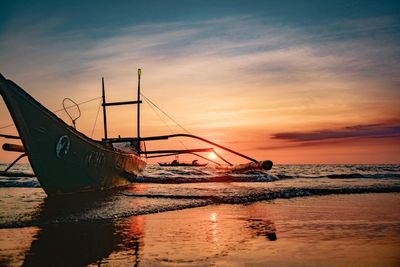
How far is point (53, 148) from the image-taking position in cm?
1118

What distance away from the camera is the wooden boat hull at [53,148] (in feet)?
33.2

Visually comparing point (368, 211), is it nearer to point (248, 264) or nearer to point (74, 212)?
point (248, 264)

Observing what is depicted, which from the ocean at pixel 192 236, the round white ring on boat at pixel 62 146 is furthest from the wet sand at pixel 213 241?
the round white ring on boat at pixel 62 146

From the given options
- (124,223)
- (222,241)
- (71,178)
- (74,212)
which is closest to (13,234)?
(124,223)

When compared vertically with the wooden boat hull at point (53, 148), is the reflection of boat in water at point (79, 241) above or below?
below

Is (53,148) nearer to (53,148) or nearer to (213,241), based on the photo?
(53,148)

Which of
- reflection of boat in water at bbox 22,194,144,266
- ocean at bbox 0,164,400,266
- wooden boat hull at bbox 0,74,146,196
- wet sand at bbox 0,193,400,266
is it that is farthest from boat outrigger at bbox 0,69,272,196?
wet sand at bbox 0,193,400,266

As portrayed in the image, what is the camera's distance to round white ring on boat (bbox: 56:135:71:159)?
449 inches

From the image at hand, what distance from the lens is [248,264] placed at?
13.4 feet

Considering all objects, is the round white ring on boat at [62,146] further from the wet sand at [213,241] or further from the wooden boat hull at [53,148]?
the wet sand at [213,241]

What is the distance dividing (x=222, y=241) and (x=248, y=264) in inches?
57.2

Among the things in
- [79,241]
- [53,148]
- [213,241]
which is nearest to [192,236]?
[213,241]

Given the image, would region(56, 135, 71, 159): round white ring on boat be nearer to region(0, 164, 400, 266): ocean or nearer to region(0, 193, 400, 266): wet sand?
region(0, 164, 400, 266): ocean

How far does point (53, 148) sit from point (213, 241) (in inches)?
303
